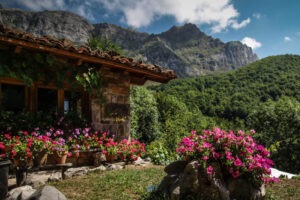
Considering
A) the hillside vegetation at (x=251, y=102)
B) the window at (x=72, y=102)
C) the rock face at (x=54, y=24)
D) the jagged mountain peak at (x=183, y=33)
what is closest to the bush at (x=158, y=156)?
the window at (x=72, y=102)

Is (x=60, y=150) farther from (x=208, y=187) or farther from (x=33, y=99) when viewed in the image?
(x=208, y=187)

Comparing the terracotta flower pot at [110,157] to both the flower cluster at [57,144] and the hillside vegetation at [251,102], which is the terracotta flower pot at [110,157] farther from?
the hillside vegetation at [251,102]

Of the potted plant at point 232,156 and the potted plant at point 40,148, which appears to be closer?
the potted plant at point 232,156

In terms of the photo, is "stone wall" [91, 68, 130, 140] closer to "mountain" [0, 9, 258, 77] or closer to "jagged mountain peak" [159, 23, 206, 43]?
"mountain" [0, 9, 258, 77]

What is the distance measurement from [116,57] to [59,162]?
2.46 metres

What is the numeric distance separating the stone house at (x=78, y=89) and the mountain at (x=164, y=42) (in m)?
72.5

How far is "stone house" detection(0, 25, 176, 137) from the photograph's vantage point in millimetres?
3963

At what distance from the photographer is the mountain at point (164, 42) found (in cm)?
8219

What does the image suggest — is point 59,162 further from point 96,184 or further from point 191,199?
point 191,199

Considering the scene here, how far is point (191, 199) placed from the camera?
320 cm

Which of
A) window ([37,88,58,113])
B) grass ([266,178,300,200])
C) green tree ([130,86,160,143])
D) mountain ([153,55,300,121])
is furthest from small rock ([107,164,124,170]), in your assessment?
mountain ([153,55,300,121])

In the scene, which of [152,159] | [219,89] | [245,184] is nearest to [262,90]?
[219,89]

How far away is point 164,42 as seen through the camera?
13750 cm

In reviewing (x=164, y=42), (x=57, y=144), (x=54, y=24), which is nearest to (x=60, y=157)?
(x=57, y=144)
